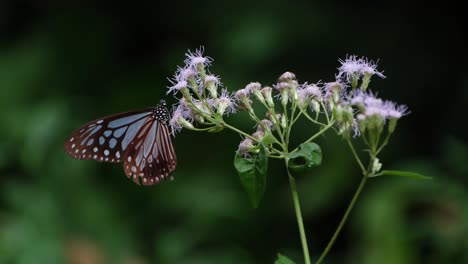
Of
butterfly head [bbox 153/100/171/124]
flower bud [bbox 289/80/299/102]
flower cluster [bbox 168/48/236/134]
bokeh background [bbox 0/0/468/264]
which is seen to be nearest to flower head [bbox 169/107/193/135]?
flower cluster [bbox 168/48/236/134]

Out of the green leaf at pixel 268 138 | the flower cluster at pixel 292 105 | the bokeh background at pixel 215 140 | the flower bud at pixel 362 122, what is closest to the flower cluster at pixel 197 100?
the flower cluster at pixel 292 105

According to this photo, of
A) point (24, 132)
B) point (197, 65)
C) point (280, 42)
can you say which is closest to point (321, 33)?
point (280, 42)

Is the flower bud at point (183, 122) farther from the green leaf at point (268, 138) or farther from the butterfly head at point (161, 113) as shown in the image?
the green leaf at point (268, 138)

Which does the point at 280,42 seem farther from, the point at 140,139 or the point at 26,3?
the point at 140,139

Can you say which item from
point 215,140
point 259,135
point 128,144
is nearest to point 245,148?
point 259,135

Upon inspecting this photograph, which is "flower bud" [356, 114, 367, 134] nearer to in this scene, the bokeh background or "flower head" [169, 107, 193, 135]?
"flower head" [169, 107, 193, 135]

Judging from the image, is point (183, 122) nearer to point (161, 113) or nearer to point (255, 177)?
point (161, 113)

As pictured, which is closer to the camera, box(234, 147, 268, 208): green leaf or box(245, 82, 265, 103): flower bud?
box(234, 147, 268, 208): green leaf

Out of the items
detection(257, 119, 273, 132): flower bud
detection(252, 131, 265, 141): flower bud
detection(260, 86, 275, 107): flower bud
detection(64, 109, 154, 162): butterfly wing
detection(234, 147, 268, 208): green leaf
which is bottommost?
detection(234, 147, 268, 208): green leaf
